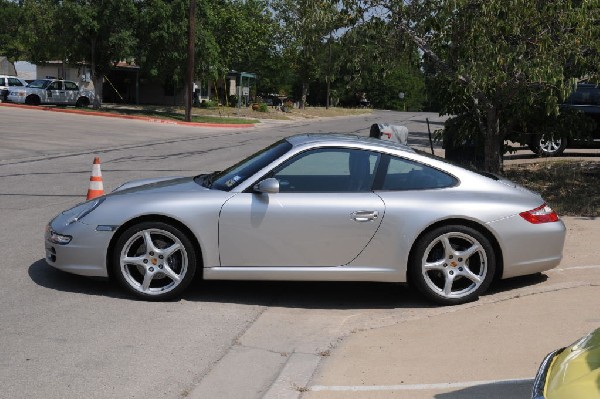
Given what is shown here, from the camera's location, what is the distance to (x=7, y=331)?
17.8ft

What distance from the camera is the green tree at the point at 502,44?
9391mm

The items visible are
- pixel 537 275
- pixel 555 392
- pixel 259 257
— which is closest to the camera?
pixel 555 392

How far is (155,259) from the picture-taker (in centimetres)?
621

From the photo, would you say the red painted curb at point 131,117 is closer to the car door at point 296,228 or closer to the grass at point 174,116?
the grass at point 174,116

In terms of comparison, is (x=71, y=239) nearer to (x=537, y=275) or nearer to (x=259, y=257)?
(x=259, y=257)

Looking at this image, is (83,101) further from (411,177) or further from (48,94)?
(411,177)

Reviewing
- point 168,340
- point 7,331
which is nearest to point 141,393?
point 168,340

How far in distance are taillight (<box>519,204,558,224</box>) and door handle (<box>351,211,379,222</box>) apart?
4.16ft

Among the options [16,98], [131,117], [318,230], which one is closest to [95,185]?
[318,230]

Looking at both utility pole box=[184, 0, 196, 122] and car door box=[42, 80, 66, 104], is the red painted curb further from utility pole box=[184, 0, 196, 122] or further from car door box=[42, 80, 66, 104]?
car door box=[42, 80, 66, 104]

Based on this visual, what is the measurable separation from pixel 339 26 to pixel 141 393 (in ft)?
25.3

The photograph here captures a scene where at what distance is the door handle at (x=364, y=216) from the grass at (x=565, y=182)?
4791 millimetres

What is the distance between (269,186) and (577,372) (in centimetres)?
361

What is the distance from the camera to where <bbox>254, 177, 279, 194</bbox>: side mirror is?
6.14 metres
